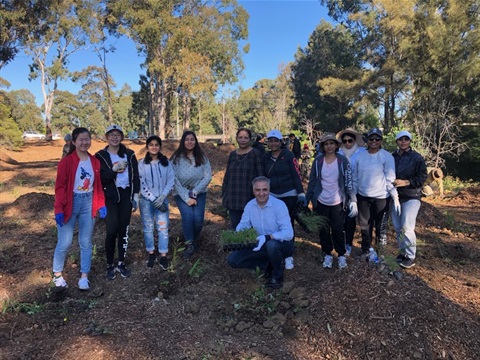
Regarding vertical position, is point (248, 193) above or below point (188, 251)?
above

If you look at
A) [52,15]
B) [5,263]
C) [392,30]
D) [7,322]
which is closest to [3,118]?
[52,15]

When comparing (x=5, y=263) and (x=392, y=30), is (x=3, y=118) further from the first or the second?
(x=392, y=30)

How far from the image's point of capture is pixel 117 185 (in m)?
3.91

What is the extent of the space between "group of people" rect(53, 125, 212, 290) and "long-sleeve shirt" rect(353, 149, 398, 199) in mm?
1900

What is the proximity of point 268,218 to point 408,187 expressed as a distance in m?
1.79

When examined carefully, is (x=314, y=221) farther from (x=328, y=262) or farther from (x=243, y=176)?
(x=243, y=176)

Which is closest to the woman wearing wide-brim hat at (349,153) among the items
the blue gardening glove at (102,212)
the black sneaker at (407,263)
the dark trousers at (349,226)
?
the dark trousers at (349,226)

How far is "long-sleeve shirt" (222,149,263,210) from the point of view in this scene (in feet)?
13.8

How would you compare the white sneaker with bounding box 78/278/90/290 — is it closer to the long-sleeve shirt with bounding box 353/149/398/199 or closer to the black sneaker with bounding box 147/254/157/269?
the black sneaker with bounding box 147/254/157/269

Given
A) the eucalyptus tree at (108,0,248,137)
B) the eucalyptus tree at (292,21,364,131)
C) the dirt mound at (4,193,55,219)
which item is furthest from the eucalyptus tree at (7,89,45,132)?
the dirt mound at (4,193,55,219)

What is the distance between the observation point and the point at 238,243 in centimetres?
362

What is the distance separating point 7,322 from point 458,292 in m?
4.37

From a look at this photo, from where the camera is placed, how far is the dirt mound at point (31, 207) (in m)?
7.30

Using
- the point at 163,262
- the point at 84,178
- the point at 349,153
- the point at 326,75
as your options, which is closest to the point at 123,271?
the point at 163,262
